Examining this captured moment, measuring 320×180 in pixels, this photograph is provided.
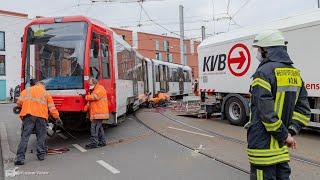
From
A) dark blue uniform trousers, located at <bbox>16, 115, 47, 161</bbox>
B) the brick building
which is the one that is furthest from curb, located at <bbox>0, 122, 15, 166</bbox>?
the brick building

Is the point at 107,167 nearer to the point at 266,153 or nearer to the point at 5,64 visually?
the point at 266,153

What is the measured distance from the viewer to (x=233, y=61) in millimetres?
15570

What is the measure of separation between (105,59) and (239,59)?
16.6 feet

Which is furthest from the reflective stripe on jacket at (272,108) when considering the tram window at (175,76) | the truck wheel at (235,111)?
the tram window at (175,76)

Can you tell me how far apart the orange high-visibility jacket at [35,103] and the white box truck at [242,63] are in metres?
5.91

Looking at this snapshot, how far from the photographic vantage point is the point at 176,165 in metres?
8.56

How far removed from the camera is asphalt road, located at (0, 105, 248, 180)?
7.84 m

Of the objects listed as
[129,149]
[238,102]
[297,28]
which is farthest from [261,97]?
[238,102]

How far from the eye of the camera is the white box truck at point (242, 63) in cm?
1196

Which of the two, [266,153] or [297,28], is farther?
[297,28]

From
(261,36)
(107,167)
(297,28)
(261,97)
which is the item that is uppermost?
(297,28)

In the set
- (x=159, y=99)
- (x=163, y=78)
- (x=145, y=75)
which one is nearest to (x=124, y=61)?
(x=145, y=75)

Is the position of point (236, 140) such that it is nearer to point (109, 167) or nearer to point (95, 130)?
point (95, 130)

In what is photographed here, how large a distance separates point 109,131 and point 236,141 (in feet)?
15.3
